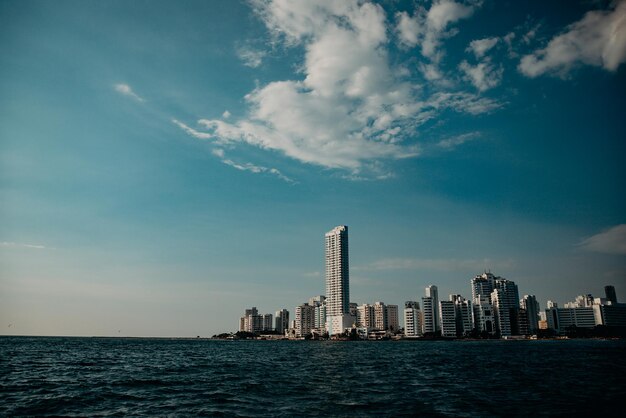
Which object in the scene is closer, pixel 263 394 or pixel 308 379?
pixel 263 394

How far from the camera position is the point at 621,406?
2777cm

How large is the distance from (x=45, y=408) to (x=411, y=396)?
27.5 meters

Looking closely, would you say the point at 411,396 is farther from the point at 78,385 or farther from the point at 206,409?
the point at 78,385

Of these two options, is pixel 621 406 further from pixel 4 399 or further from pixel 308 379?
pixel 4 399

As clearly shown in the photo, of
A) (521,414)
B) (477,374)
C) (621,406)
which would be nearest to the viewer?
(521,414)

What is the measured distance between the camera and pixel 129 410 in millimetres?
27328

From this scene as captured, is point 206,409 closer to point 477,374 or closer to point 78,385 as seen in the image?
point 78,385

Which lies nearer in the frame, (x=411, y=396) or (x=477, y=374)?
(x=411, y=396)


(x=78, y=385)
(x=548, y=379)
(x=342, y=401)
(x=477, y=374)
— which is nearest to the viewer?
(x=342, y=401)

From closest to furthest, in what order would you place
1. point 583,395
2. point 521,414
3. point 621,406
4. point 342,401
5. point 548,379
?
point 521,414
point 621,406
point 342,401
point 583,395
point 548,379

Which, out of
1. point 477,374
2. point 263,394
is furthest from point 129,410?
point 477,374

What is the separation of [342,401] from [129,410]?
49.5 feet

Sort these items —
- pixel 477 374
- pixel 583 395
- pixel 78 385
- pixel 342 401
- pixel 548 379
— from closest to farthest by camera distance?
pixel 342 401 < pixel 583 395 < pixel 78 385 < pixel 548 379 < pixel 477 374

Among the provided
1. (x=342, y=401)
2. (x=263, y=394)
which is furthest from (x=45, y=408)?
(x=342, y=401)
